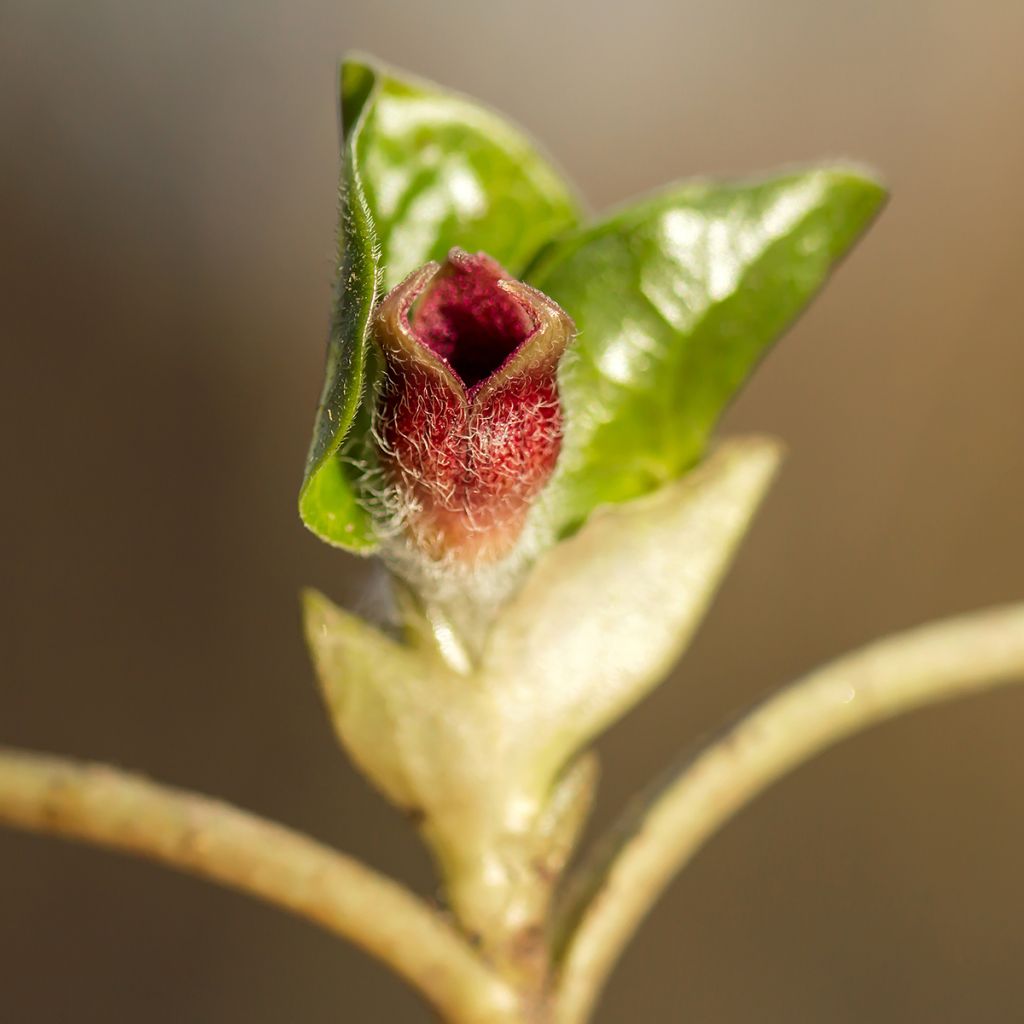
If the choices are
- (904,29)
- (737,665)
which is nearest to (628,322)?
(737,665)

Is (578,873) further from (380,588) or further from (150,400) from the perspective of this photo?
(150,400)

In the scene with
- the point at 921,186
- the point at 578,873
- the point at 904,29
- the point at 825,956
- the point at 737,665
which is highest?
the point at 904,29

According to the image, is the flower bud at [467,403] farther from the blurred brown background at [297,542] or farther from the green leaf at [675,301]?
the blurred brown background at [297,542]

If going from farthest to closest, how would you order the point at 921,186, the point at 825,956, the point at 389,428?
the point at 921,186 → the point at 825,956 → the point at 389,428

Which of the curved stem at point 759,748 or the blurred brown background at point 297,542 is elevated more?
the curved stem at point 759,748

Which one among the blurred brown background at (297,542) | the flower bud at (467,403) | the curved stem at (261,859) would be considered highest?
the flower bud at (467,403)

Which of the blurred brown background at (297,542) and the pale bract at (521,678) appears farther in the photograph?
the blurred brown background at (297,542)

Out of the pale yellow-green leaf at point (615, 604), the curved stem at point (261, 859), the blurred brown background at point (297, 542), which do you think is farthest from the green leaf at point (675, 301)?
the blurred brown background at point (297, 542)
